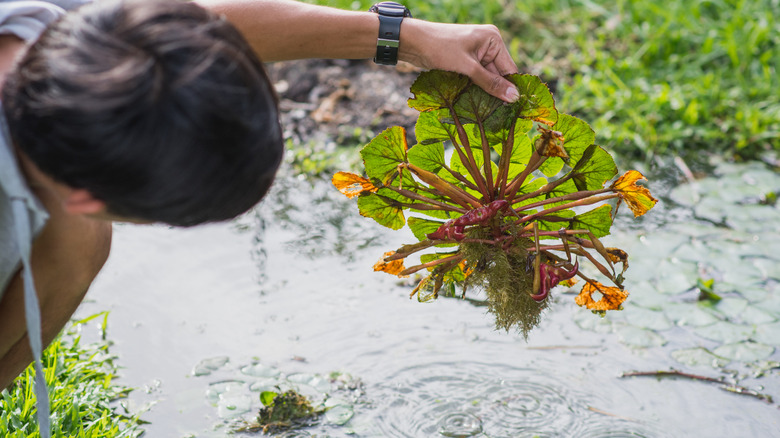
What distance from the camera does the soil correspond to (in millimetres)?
4012

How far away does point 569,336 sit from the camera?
105 inches

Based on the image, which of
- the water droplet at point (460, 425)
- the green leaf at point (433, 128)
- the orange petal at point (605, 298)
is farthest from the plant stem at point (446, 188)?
the water droplet at point (460, 425)

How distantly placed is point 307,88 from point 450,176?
255cm

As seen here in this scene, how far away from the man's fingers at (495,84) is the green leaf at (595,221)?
0.33 metres

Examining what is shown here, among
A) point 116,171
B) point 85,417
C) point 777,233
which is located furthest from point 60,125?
point 777,233

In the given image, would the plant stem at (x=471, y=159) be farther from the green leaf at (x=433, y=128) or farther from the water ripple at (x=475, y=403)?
the water ripple at (x=475, y=403)

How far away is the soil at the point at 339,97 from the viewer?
401 centimetres

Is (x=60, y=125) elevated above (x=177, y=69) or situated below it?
below

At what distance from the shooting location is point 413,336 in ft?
8.71

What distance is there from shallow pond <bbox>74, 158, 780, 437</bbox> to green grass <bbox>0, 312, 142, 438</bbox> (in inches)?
2.9

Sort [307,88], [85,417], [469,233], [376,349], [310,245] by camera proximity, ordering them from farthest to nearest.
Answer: [307,88] < [310,245] < [376,349] < [85,417] < [469,233]

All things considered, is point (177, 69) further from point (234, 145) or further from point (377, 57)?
point (377, 57)

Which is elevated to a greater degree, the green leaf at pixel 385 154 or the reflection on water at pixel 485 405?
the green leaf at pixel 385 154

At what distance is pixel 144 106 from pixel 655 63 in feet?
12.7
